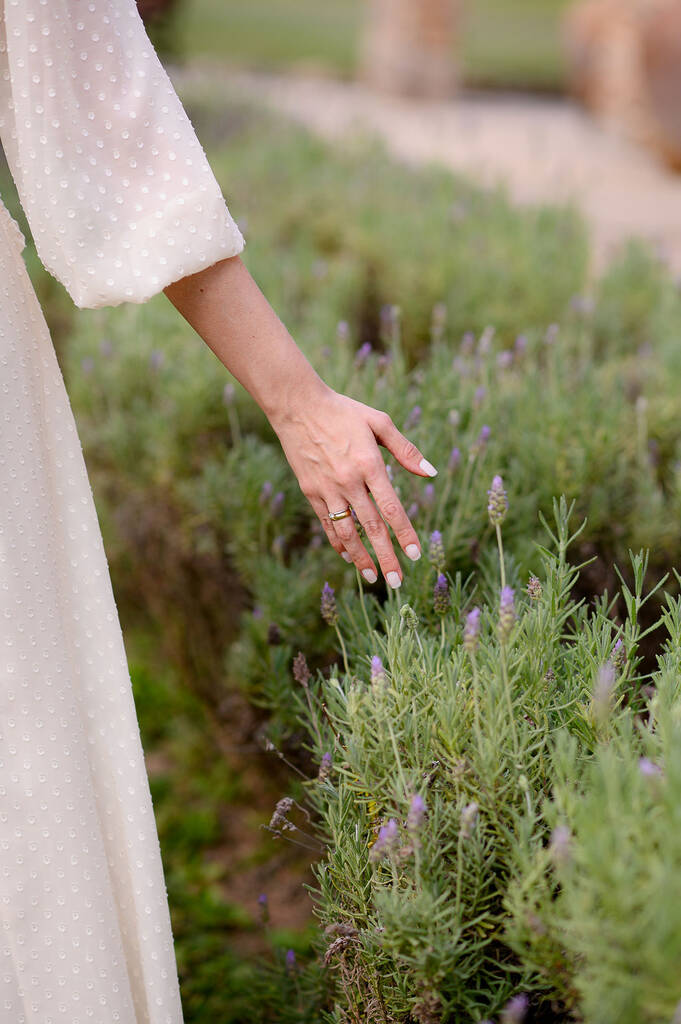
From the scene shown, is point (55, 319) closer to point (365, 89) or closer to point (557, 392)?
point (557, 392)

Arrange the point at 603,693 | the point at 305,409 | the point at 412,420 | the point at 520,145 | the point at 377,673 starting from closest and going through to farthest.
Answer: the point at 603,693
the point at 377,673
the point at 305,409
the point at 412,420
the point at 520,145

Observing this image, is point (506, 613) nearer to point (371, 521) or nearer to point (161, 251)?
point (371, 521)

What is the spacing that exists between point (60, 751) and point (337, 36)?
29.2 meters

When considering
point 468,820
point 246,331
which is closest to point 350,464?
point 246,331

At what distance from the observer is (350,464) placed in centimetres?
139

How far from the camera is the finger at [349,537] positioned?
4.67 ft

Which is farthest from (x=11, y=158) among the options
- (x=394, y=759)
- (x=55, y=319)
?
(x=55, y=319)

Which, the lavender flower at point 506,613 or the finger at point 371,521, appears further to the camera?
the finger at point 371,521

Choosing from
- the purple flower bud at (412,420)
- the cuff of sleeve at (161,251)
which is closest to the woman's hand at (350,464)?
the cuff of sleeve at (161,251)

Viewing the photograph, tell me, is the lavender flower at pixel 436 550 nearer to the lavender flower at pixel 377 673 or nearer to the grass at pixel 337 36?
the lavender flower at pixel 377 673

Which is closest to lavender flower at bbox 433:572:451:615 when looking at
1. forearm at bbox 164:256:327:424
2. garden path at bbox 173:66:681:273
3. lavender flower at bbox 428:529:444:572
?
lavender flower at bbox 428:529:444:572

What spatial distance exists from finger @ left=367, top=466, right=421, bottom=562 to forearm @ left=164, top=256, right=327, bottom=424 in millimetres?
155

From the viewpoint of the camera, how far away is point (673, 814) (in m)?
0.99

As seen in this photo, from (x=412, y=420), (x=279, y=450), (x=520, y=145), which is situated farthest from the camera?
(x=520, y=145)
